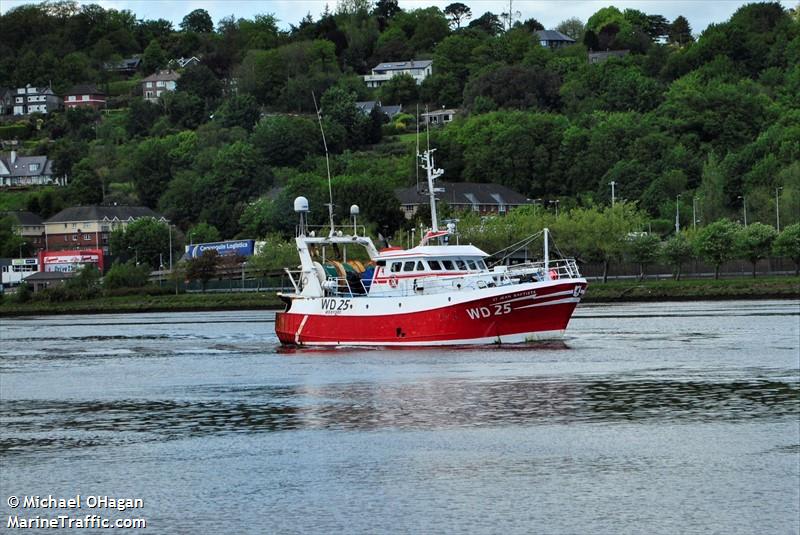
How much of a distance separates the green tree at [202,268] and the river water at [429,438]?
8935 cm

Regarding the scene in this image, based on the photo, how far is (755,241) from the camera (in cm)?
13462

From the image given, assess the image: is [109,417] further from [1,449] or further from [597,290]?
[597,290]

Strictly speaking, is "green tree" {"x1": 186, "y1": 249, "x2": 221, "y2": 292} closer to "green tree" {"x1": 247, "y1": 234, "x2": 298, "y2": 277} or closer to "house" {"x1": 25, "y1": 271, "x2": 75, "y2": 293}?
"green tree" {"x1": 247, "y1": 234, "x2": 298, "y2": 277}

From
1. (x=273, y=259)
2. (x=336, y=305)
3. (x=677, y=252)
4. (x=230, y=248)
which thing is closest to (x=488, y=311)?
(x=336, y=305)

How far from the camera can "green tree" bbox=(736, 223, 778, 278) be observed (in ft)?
443

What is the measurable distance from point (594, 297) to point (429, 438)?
88.7m

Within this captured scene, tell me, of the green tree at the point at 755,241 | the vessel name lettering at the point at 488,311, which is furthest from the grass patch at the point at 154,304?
the vessel name lettering at the point at 488,311

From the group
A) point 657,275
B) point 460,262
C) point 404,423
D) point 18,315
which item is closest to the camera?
point 404,423

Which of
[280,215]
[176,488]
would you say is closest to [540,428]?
[176,488]

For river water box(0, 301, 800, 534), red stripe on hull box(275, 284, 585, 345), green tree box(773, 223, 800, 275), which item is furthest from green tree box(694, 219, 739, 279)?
red stripe on hull box(275, 284, 585, 345)

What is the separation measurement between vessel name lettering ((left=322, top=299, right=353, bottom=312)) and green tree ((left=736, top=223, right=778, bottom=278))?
A: 2561 inches

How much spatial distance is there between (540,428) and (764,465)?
30.4ft

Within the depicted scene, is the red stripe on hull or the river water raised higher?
the red stripe on hull

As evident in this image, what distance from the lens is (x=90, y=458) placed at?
4538 centimetres
